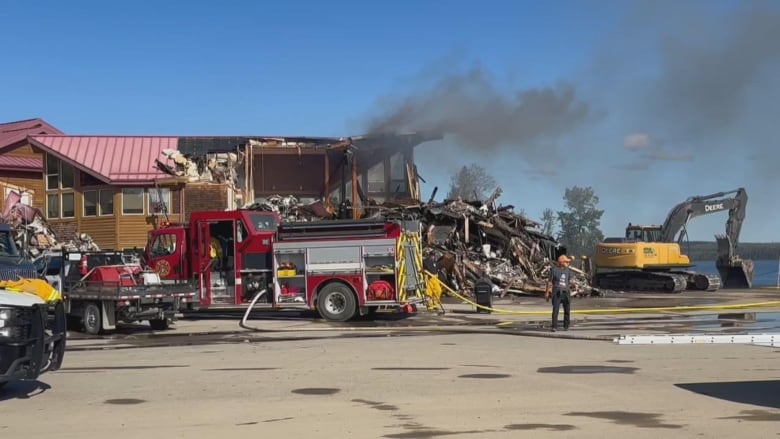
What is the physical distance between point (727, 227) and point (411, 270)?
2658cm

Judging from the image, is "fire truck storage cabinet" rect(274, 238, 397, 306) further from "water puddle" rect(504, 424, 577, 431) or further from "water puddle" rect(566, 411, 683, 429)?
"water puddle" rect(504, 424, 577, 431)

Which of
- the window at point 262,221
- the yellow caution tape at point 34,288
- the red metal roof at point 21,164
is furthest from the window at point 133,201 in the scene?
the yellow caution tape at point 34,288

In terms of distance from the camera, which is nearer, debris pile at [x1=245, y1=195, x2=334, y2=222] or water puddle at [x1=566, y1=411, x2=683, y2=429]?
water puddle at [x1=566, y1=411, x2=683, y2=429]

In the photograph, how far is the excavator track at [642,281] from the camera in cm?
3694

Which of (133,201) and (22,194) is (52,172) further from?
(133,201)

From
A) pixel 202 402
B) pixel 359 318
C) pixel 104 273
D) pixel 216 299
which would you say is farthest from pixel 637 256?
pixel 202 402

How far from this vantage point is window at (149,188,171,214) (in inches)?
1398

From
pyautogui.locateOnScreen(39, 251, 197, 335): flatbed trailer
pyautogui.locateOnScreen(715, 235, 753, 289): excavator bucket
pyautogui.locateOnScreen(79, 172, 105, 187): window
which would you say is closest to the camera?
pyautogui.locateOnScreen(39, 251, 197, 335): flatbed trailer

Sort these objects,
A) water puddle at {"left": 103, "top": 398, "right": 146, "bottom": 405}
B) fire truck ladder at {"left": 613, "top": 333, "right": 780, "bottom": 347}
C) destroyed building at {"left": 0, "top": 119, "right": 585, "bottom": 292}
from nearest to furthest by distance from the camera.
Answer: water puddle at {"left": 103, "top": 398, "right": 146, "bottom": 405}
fire truck ladder at {"left": 613, "top": 333, "right": 780, "bottom": 347}
destroyed building at {"left": 0, "top": 119, "right": 585, "bottom": 292}

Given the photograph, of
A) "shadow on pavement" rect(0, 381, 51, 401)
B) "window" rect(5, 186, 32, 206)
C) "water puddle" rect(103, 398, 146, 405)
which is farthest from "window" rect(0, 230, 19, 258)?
"window" rect(5, 186, 32, 206)

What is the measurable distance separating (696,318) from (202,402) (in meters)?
15.8

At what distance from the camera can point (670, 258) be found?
3828 centimetres

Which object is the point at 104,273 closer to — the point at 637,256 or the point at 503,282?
the point at 503,282

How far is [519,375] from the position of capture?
11.3m
